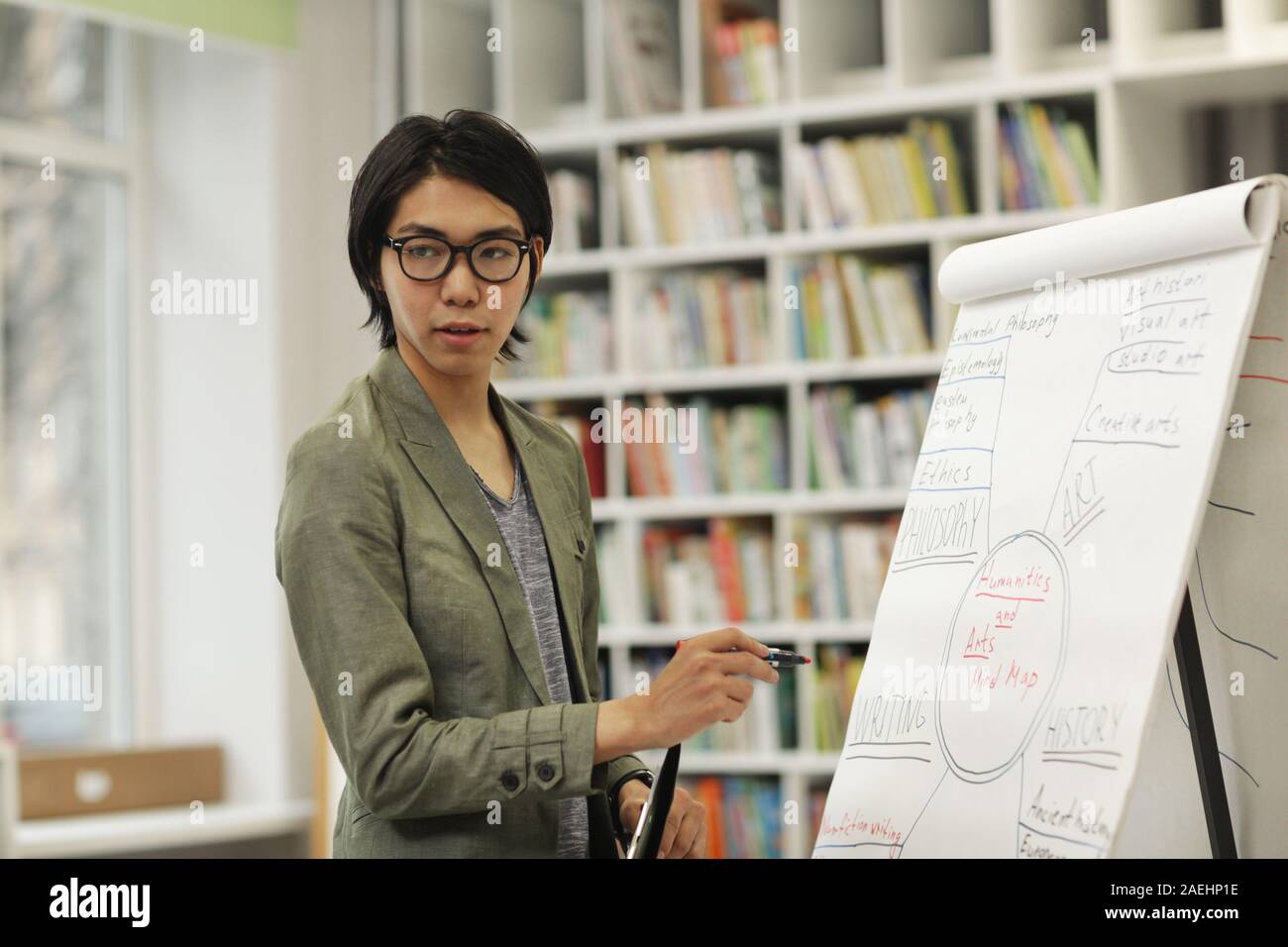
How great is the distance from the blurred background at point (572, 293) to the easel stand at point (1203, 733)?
1.84m

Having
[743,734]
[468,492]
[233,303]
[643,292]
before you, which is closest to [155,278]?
[233,303]

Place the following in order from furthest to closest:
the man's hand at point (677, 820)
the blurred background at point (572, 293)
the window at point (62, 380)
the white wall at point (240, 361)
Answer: the white wall at point (240, 361), the window at point (62, 380), the blurred background at point (572, 293), the man's hand at point (677, 820)

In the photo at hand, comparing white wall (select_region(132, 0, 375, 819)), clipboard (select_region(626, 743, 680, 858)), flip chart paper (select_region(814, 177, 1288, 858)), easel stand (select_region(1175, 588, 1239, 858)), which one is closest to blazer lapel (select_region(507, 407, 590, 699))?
clipboard (select_region(626, 743, 680, 858))

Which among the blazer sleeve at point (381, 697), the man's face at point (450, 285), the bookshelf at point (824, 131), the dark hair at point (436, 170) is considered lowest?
the blazer sleeve at point (381, 697)

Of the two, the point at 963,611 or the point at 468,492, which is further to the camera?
the point at 963,611

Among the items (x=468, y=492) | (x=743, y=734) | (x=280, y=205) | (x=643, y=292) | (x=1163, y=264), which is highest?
(x=280, y=205)

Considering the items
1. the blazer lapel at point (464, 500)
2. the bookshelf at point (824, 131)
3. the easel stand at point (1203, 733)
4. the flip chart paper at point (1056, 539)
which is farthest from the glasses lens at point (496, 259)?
the bookshelf at point (824, 131)

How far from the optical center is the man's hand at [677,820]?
63.6 inches

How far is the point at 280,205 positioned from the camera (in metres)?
3.88

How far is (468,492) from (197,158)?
A: 9.25 ft

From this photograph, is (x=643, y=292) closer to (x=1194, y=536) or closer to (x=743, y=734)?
(x=743, y=734)

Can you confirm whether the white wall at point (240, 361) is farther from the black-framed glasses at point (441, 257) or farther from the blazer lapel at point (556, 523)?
the black-framed glasses at point (441, 257)

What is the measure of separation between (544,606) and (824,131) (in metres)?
2.39
